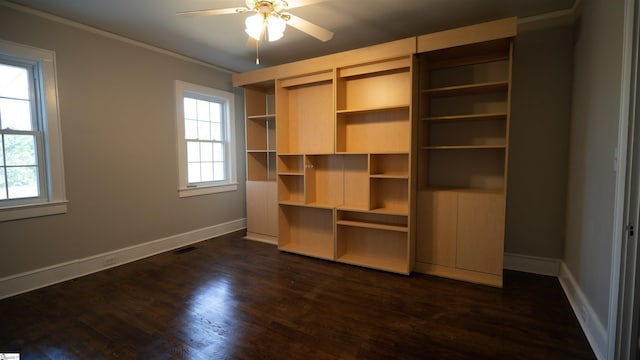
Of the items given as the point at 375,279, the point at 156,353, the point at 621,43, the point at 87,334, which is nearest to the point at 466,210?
the point at 375,279

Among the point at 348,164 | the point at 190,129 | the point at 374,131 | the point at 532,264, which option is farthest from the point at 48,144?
the point at 532,264

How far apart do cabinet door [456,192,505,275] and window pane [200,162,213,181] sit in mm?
3651

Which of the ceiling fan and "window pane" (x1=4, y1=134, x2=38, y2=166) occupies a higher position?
the ceiling fan

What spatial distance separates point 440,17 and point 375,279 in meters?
2.85

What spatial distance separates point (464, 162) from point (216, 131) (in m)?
3.71

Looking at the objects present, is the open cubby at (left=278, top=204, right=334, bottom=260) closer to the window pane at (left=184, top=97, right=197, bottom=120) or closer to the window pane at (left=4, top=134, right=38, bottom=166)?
the window pane at (left=184, top=97, right=197, bottom=120)

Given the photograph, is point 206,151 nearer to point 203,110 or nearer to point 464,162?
point 203,110

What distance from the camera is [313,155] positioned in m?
3.91

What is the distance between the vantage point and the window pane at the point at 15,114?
2.76 m

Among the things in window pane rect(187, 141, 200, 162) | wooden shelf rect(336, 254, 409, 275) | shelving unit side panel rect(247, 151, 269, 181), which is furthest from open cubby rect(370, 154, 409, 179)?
window pane rect(187, 141, 200, 162)

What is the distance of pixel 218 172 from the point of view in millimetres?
4887

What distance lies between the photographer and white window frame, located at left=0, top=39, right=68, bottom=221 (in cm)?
286

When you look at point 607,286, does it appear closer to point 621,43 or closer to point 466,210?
point 466,210

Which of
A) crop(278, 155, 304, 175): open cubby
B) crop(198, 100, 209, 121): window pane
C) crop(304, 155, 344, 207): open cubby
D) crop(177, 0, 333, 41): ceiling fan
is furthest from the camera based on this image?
crop(198, 100, 209, 121): window pane
